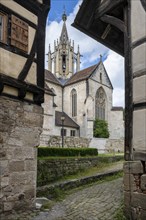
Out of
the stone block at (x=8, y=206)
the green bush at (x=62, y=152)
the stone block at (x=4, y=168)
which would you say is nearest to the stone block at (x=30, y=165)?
the stone block at (x=4, y=168)

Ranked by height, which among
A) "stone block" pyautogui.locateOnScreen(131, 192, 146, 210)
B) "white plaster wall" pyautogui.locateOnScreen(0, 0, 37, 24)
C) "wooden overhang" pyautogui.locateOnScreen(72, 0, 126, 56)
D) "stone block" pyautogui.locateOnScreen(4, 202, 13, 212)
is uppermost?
"white plaster wall" pyautogui.locateOnScreen(0, 0, 37, 24)

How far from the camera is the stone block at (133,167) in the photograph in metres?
4.77

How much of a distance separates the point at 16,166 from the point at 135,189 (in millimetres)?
2744

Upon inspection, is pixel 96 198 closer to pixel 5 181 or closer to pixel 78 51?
pixel 5 181

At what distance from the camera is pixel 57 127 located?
30.4 m

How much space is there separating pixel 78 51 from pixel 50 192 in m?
44.8

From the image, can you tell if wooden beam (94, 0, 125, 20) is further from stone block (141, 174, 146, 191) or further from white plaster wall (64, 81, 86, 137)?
white plaster wall (64, 81, 86, 137)

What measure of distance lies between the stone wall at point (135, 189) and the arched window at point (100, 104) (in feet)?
105

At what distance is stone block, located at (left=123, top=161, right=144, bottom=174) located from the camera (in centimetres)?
477

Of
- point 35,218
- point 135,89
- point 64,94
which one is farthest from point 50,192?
point 64,94

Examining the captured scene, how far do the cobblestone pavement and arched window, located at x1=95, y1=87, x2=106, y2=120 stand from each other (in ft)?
93.1

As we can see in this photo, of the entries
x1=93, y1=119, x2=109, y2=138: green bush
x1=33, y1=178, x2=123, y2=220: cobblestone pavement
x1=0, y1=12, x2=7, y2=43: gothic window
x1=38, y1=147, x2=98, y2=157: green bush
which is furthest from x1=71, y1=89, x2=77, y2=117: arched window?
x1=0, y1=12, x2=7, y2=43: gothic window

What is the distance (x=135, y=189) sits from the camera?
4828 mm

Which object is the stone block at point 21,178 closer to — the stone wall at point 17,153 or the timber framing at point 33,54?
the stone wall at point 17,153
